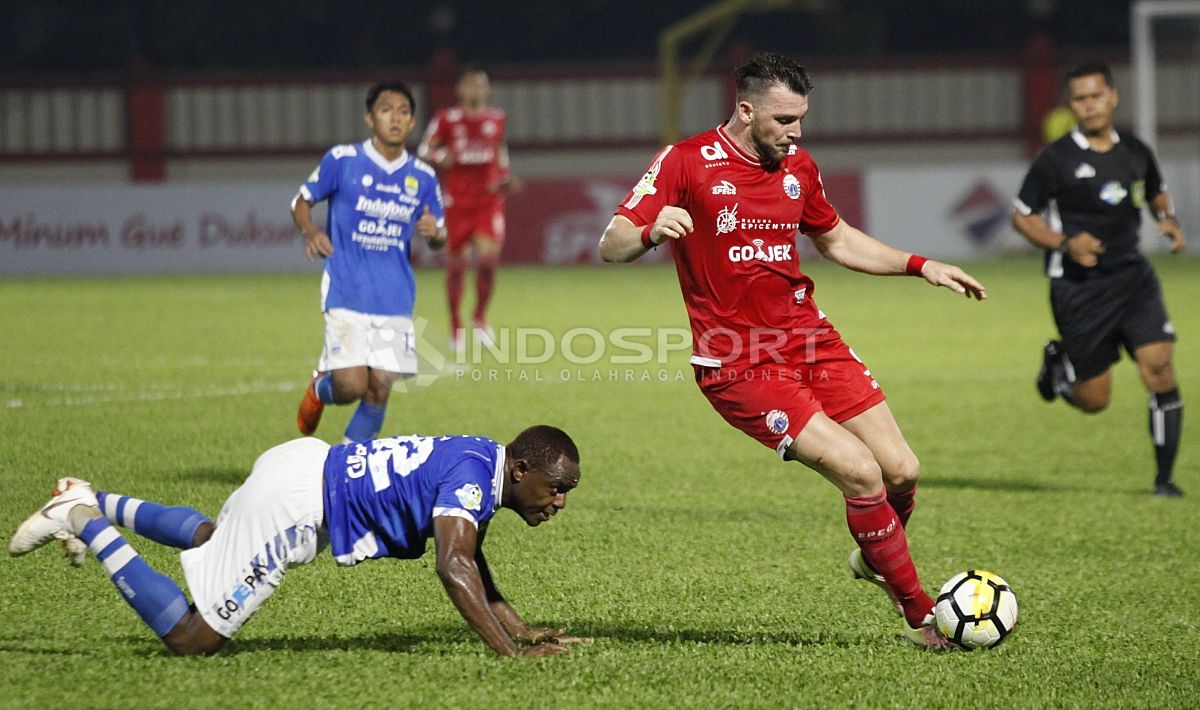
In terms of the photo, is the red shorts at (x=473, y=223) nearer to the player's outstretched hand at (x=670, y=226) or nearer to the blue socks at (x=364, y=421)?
the blue socks at (x=364, y=421)

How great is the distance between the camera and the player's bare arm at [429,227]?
331 inches

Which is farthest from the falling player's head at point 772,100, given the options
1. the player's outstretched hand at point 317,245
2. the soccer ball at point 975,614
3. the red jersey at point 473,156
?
the red jersey at point 473,156

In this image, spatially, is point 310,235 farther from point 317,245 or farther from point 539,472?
point 539,472

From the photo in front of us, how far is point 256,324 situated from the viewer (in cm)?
1681

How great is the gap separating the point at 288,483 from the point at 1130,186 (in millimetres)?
5298

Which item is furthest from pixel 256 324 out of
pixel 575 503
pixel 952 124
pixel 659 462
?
→ pixel 952 124

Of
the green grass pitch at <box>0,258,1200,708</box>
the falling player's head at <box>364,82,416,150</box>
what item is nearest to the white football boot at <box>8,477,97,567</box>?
the green grass pitch at <box>0,258,1200,708</box>

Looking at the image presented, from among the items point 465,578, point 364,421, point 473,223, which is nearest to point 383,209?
point 364,421

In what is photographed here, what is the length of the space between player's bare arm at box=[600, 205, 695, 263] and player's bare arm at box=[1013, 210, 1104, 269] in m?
3.59

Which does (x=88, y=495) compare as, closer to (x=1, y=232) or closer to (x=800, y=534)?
(x=800, y=534)

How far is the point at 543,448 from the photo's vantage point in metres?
4.78

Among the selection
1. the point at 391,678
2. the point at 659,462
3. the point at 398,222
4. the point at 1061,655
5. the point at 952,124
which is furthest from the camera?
the point at 952,124

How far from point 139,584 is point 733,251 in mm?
2213

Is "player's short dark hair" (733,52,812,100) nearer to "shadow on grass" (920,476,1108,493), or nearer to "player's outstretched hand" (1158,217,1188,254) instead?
"shadow on grass" (920,476,1108,493)
